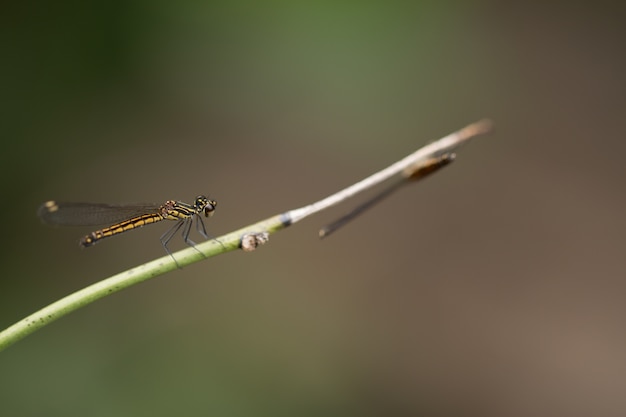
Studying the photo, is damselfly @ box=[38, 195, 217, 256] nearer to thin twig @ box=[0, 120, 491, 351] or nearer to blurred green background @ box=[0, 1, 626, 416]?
thin twig @ box=[0, 120, 491, 351]

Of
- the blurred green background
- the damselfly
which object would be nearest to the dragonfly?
the damselfly

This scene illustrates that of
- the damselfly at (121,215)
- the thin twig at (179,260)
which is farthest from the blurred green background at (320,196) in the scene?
the thin twig at (179,260)

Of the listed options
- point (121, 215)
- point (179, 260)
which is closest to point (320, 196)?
point (121, 215)

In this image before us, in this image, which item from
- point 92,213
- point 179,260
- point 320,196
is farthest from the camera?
point 320,196

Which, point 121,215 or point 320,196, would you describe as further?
point 320,196

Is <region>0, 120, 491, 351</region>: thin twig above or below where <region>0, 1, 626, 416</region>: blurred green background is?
below

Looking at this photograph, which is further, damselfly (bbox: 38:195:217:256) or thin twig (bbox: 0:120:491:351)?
damselfly (bbox: 38:195:217:256)

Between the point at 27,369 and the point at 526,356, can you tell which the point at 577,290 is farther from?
the point at 27,369

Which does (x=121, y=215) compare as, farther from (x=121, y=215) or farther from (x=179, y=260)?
(x=179, y=260)

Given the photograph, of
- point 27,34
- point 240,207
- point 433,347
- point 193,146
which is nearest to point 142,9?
point 27,34
